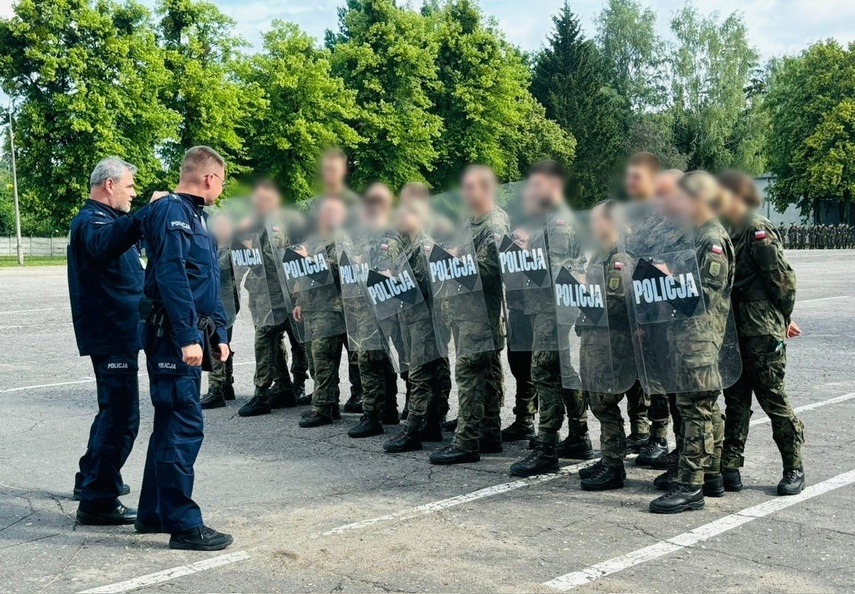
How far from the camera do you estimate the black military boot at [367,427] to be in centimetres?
770

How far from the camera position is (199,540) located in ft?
16.3

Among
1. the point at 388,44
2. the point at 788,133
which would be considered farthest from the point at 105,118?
the point at 788,133

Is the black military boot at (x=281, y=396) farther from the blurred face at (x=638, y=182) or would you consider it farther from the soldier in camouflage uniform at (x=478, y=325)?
the blurred face at (x=638, y=182)

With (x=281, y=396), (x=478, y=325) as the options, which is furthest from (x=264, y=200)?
(x=478, y=325)

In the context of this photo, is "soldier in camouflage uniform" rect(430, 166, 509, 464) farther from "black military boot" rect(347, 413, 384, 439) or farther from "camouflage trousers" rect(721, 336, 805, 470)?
"camouflage trousers" rect(721, 336, 805, 470)

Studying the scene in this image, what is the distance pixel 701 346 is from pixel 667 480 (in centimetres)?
103

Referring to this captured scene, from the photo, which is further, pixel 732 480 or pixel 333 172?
pixel 333 172

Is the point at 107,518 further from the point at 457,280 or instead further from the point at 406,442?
the point at 457,280

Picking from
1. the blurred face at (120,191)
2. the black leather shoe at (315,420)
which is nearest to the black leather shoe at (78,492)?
the blurred face at (120,191)

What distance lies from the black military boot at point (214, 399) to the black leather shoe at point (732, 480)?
16.2 feet

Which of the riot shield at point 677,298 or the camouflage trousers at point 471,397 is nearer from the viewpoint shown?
the riot shield at point 677,298

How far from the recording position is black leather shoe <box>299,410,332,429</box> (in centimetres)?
815

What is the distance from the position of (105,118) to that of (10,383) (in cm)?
3291

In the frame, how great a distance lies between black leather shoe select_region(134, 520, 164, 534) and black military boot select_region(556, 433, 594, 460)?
2872mm
